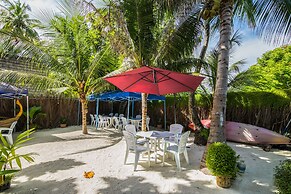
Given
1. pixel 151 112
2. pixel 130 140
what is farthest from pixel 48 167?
pixel 151 112

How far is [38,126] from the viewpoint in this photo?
10.8m

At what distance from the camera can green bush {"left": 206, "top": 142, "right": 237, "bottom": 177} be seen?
3760 millimetres

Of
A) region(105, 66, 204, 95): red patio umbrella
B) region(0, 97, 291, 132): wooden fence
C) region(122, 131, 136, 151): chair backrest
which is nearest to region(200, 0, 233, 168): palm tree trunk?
region(105, 66, 204, 95): red patio umbrella

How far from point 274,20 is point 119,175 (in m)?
5.45

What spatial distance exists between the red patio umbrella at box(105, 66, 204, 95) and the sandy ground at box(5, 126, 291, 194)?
223 cm

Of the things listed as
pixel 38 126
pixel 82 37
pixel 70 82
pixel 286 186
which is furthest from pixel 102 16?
pixel 38 126

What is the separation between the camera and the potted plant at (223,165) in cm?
376

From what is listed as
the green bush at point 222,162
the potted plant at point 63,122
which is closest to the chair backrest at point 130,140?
the green bush at point 222,162

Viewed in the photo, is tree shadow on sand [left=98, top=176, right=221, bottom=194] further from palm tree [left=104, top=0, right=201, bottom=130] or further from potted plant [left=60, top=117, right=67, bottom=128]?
potted plant [left=60, top=117, right=67, bottom=128]

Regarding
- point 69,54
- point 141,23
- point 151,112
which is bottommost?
point 151,112

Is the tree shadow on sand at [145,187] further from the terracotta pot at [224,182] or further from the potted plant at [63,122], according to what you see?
the potted plant at [63,122]

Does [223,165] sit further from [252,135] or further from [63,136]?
[63,136]

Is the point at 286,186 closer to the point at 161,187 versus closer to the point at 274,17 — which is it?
the point at 161,187

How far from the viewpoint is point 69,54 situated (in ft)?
26.2
